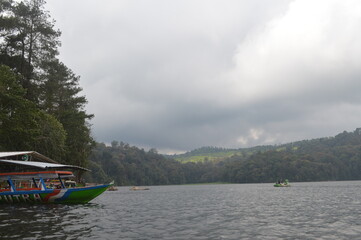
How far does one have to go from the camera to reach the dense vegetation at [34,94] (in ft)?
153

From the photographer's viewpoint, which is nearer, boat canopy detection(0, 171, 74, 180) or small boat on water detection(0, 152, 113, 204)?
small boat on water detection(0, 152, 113, 204)

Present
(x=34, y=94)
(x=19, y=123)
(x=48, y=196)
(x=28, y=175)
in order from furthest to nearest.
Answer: (x=34, y=94) → (x=19, y=123) → (x=28, y=175) → (x=48, y=196)

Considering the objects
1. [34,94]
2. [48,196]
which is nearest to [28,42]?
[34,94]

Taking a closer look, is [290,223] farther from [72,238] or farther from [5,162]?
[5,162]

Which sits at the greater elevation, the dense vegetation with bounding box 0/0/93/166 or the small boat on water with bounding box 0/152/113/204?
the dense vegetation with bounding box 0/0/93/166

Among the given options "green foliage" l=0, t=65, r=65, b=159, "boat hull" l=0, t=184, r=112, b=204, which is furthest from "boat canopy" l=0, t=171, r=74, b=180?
"green foliage" l=0, t=65, r=65, b=159

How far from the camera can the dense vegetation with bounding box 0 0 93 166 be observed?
153 ft

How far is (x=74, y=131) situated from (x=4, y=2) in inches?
1057

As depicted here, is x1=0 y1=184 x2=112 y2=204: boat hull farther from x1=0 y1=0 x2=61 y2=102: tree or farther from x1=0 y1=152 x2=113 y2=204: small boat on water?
x1=0 y1=0 x2=61 y2=102: tree

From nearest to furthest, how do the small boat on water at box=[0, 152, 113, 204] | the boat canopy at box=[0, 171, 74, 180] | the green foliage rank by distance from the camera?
the small boat on water at box=[0, 152, 113, 204] → the boat canopy at box=[0, 171, 74, 180] → the green foliage

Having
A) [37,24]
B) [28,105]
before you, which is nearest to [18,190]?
[28,105]

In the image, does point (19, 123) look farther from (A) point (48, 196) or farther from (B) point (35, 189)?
(A) point (48, 196)

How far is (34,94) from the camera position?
199 ft

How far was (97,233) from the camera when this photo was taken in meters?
20.3
